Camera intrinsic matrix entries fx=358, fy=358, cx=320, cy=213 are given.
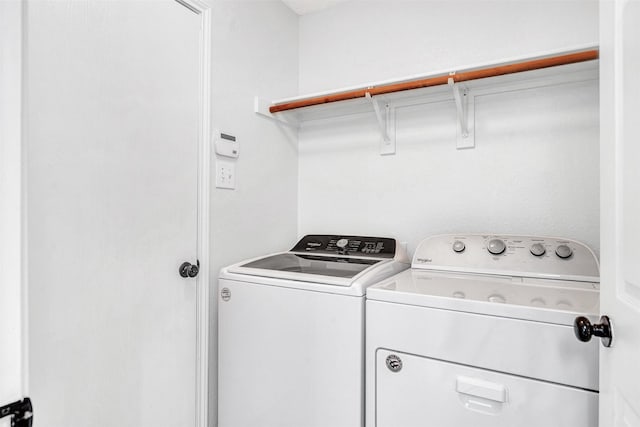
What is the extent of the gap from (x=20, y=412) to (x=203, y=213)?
34.6 inches

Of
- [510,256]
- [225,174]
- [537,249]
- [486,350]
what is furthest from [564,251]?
[225,174]

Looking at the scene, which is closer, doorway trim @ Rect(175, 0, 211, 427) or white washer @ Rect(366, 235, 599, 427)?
white washer @ Rect(366, 235, 599, 427)

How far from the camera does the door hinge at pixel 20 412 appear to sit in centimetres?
95

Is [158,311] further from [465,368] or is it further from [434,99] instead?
[434,99]

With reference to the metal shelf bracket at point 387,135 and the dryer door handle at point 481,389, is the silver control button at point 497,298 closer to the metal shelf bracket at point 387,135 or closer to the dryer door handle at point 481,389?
the dryer door handle at point 481,389

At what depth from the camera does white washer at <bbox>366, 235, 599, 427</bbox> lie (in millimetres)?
1000

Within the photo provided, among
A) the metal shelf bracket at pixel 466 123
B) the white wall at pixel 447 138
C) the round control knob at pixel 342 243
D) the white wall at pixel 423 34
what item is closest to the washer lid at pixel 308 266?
the round control knob at pixel 342 243

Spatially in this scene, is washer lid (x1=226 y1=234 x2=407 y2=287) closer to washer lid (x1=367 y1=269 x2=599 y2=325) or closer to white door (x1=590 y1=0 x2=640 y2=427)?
washer lid (x1=367 y1=269 x2=599 y2=325)

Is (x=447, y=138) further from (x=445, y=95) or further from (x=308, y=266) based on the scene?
(x=308, y=266)

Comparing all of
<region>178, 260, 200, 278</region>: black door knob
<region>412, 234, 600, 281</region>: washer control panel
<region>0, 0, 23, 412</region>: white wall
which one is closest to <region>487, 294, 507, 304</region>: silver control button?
<region>412, 234, 600, 281</region>: washer control panel

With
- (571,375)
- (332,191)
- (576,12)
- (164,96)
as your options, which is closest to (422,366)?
(571,375)

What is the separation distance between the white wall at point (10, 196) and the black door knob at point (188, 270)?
58cm

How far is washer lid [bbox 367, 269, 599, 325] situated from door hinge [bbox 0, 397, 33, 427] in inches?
41.6

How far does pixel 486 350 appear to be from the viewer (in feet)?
3.57
